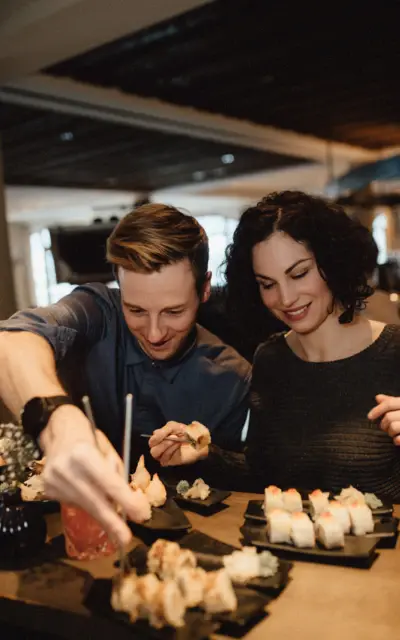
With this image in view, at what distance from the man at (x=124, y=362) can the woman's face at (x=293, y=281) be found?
0.24m

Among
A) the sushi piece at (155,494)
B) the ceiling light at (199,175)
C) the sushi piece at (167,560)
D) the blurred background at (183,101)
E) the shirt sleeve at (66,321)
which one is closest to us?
Answer: the sushi piece at (167,560)

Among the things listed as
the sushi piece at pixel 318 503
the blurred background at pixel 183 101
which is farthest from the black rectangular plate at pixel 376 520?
the blurred background at pixel 183 101

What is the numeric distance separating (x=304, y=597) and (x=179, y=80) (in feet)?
16.4

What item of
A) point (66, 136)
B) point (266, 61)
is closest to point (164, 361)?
point (266, 61)

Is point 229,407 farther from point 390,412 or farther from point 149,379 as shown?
point 390,412

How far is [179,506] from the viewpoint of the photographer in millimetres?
1668

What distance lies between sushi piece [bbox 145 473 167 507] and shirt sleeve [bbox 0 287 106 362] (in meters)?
0.48

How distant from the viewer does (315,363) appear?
1.92 metres

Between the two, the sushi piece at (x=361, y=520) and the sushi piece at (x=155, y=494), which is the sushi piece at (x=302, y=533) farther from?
the sushi piece at (x=155, y=494)

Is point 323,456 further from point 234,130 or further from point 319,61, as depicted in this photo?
point 234,130

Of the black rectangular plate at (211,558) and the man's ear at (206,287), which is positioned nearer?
the black rectangular plate at (211,558)

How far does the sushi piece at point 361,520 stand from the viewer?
138 centimetres

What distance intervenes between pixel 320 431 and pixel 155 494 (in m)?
0.55

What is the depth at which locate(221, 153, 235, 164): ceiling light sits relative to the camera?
8.70m
